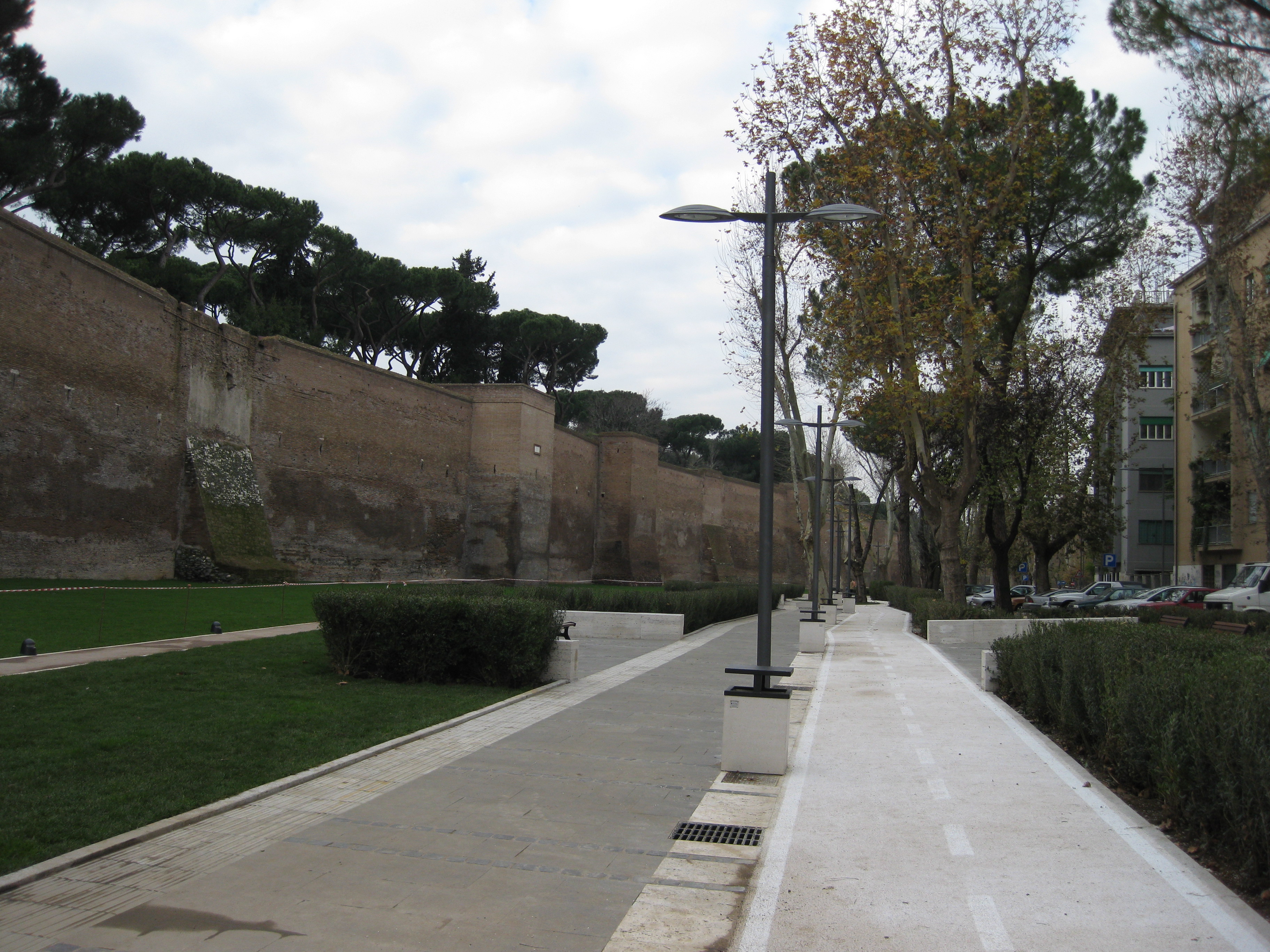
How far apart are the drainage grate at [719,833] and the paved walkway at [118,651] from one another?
7065 mm

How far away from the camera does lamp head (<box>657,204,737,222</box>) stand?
8.01m

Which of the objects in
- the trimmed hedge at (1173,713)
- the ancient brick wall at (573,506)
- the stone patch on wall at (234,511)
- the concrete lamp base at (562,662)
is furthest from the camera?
the ancient brick wall at (573,506)

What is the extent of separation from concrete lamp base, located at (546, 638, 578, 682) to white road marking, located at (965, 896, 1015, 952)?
7346 millimetres

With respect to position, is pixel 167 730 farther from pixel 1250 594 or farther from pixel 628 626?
pixel 1250 594

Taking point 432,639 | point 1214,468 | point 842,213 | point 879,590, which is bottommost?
point 879,590

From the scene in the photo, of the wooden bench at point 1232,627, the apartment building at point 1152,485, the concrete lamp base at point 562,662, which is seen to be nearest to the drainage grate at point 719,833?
the concrete lamp base at point 562,662

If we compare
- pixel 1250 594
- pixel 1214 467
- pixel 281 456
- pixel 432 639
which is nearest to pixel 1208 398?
pixel 1214 467

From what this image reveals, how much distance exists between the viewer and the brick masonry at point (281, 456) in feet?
66.3

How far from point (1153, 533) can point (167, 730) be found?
4972cm

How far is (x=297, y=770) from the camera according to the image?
645 cm

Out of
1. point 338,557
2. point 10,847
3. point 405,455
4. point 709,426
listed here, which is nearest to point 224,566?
point 338,557

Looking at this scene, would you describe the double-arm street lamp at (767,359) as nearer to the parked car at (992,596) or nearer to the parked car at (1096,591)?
the parked car at (992,596)

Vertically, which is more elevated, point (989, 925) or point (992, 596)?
point (989, 925)

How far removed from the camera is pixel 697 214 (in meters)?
8.06
